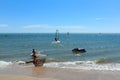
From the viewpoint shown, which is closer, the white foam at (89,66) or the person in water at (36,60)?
the white foam at (89,66)

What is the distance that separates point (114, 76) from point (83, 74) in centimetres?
248

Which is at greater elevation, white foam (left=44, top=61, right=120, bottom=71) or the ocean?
white foam (left=44, top=61, right=120, bottom=71)

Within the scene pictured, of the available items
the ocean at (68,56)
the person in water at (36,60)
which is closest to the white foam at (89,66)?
the ocean at (68,56)

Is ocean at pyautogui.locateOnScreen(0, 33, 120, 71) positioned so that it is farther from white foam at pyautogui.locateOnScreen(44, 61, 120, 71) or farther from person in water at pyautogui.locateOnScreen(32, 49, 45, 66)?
person in water at pyautogui.locateOnScreen(32, 49, 45, 66)

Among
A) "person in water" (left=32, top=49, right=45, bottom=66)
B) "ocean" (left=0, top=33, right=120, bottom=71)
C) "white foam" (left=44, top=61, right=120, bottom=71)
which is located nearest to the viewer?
"white foam" (left=44, top=61, right=120, bottom=71)

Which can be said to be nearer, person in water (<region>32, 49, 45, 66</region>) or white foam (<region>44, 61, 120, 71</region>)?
white foam (<region>44, 61, 120, 71</region>)

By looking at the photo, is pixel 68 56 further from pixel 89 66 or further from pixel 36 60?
pixel 36 60

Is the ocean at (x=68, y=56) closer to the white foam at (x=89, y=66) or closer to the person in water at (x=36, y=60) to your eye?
the white foam at (x=89, y=66)

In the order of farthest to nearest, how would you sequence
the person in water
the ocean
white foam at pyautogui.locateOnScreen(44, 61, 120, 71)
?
the ocean < the person in water < white foam at pyautogui.locateOnScreen(44, 61, 120, 71)

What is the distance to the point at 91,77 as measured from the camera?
1919cm

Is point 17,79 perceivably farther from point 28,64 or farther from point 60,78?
point 28,64

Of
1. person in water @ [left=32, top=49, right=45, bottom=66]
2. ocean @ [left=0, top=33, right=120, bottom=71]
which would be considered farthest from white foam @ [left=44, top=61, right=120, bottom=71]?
person in water @ [left=32, top=49, right=45, bottom=66]

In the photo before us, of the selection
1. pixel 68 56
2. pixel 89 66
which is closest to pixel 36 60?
pixel 89 66

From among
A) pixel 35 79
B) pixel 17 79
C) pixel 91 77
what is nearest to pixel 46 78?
pixel 35 79
